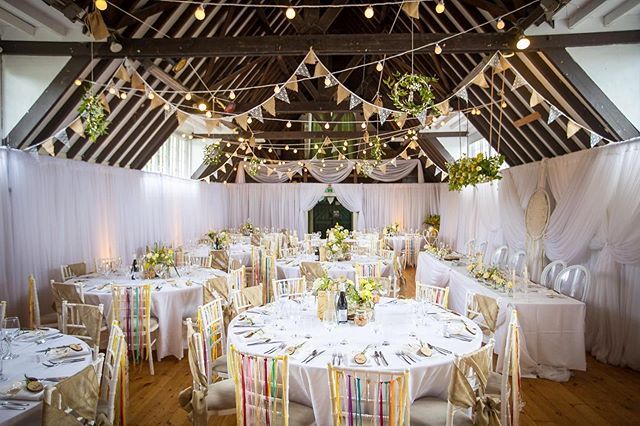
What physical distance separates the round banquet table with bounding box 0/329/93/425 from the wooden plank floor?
114cm

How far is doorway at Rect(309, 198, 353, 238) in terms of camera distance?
17875mm

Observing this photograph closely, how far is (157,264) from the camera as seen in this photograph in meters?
6.37

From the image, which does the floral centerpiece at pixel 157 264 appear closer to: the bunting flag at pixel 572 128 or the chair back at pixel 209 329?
the chair back at pixel 209 329

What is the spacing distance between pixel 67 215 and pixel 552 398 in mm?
8044

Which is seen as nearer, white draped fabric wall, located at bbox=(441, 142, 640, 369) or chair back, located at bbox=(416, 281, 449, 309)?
chair back, located at bbox=(416, 281, 449, 309)

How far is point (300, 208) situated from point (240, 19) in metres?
9.45

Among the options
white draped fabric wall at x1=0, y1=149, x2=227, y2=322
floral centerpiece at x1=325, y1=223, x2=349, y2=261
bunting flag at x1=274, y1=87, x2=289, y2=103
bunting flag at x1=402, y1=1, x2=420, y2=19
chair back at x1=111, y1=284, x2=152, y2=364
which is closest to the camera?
bunting flag at x1=402, y1=1, x2=420, y2=19

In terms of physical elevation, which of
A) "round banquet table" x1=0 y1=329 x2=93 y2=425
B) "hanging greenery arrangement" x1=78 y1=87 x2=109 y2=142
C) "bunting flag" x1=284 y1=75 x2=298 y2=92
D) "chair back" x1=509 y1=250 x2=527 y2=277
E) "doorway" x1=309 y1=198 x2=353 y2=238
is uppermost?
"bunting flag" x1=284 y1=75 x2=298 y2=92

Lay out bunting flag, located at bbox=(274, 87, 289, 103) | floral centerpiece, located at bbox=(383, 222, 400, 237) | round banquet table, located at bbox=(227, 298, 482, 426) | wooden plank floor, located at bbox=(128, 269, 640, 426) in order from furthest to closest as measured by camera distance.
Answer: floral centerpiece, located at bbox=(383, 222, 400, 237) < bunting flag, located at bbox=(274, 87, 289, 103) < wooden plank floor, located at bbox=(128, 269, 640, 426) < round banquet table, located at bbox=(227, 298, 482, 426)

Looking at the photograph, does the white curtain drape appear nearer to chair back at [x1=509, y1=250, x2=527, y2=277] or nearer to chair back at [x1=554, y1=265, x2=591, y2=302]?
chair back at [x1=509, y1=250, x2=527, y2=277]

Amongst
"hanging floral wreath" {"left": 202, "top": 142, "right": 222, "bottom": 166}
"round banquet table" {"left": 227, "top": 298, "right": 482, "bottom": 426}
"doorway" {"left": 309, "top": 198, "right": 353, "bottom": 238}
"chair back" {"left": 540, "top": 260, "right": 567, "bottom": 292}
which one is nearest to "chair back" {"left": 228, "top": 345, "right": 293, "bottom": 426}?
"round banquet table" {"left": 227, "top": 298, "right": 482, "bottom": 426}

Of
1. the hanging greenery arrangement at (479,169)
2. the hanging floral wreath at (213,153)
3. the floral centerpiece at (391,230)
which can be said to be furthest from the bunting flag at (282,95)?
the floral centerpiece at (391,230)

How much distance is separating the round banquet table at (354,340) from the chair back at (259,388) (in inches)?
10.0

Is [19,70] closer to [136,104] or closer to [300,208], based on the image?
[136,104]
